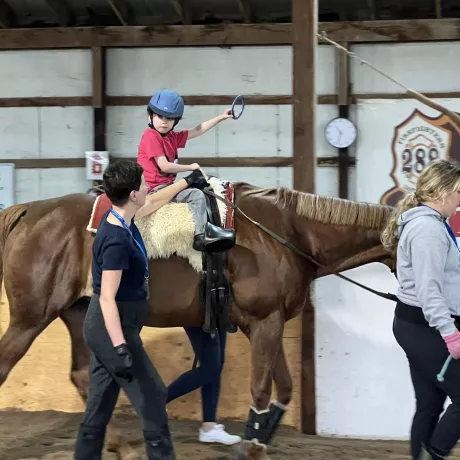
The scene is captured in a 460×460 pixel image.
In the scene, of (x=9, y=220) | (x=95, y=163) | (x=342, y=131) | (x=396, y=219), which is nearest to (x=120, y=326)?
(x=396, y=219)

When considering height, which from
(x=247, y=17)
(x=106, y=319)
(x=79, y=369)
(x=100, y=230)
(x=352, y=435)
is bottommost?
(x=352, y=435)

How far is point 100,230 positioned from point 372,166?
6594 mm

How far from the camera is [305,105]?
4340 mm

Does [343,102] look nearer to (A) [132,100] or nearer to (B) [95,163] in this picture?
(A) [132,100]

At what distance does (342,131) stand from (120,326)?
6.50 metres

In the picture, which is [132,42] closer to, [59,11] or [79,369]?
[59,11]

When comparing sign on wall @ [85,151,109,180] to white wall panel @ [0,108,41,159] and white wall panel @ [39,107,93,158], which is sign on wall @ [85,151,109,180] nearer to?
white wall panel @ [39,107,93,158]

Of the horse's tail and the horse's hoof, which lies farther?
the horse's tail

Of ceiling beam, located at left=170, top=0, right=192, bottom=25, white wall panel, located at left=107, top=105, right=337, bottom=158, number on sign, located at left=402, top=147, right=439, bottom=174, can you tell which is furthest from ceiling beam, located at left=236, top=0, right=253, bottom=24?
number on sign, located at left=402, top=147, right=439, bottom=174

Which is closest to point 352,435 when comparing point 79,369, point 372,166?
point 79,369

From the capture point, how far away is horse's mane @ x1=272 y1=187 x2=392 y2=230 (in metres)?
3.90

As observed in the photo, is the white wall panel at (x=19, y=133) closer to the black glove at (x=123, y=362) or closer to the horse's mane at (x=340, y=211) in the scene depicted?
the horse's mane at (x=340, y=211)

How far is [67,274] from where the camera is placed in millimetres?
3982

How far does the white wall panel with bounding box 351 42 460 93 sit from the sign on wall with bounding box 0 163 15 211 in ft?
14.7
